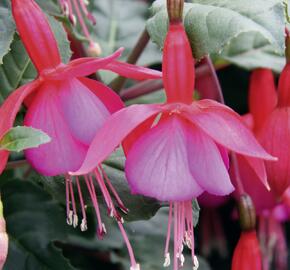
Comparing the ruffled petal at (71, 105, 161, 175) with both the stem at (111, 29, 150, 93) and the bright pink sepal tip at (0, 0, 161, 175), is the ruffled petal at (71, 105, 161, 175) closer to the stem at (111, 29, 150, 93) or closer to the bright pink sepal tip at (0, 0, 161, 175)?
the bright pink sepal tip at (0, 0, 161, 175)

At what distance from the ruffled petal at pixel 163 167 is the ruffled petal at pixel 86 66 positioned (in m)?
0.09

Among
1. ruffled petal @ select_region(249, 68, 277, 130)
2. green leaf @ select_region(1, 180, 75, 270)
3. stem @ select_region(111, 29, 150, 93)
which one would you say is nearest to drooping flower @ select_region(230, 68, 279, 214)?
ruffled petal @ select_region(249, 68, 277, 130)

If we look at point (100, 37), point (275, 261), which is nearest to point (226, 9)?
point (100, 37)

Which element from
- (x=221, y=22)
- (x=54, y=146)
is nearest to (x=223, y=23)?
(x=221, y=22)

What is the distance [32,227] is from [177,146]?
1.52 ft

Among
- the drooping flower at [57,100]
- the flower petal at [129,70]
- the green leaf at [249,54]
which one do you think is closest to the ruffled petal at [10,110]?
the drooping flower at [57,100]

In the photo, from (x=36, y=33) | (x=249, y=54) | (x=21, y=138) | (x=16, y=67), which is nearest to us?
(x=21, y=138)

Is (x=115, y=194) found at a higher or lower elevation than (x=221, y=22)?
lower

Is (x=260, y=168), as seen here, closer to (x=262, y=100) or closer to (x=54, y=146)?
(x=54, y=146)

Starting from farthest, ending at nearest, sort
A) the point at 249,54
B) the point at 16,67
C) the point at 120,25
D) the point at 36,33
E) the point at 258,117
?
the point at 120,25, the point at 249,54, the point at 258,117, the point at 16,67, the point at 36,33

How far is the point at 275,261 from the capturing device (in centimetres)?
174

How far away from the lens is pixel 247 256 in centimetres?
100

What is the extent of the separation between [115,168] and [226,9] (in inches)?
10.8

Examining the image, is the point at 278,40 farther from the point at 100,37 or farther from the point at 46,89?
the point at 100,37
